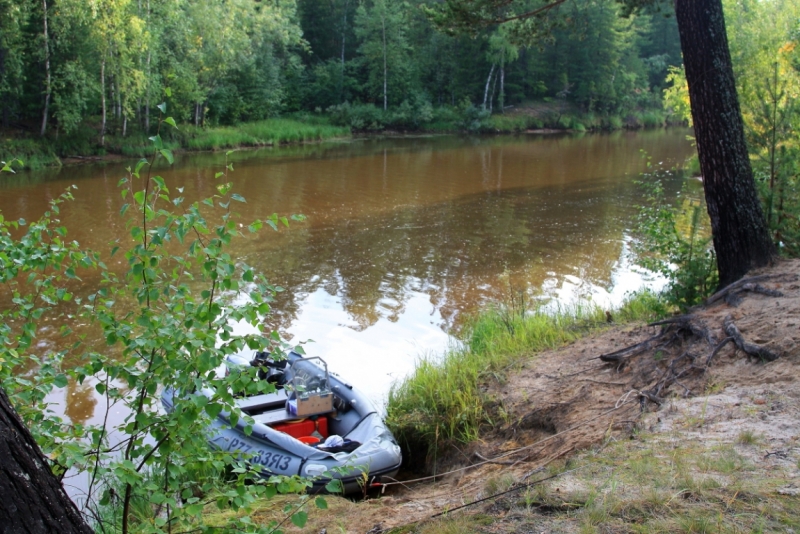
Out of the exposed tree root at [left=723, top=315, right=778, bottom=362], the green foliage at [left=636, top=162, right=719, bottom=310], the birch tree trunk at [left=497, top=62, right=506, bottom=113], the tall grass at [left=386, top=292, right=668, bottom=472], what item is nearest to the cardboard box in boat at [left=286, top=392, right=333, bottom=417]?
the tall grass at [left=386, top=292, right=668, bottom=472]

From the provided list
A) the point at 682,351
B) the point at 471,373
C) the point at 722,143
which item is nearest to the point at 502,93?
the point at 722,143

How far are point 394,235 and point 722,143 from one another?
9.23 meters

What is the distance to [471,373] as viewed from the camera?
6207 millimetres

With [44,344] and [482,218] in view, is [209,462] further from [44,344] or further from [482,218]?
[482,218]

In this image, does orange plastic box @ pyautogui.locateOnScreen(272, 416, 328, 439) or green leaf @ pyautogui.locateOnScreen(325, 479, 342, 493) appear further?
orange plastic box @ pyautogui.locateOnScreen(272, 416, 328, 439)

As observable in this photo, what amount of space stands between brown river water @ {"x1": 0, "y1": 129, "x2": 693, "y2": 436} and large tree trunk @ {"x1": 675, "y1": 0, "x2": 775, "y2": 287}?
11.3 feet

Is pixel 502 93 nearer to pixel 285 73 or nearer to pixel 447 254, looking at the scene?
pixel 285 73

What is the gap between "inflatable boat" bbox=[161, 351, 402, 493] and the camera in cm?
527

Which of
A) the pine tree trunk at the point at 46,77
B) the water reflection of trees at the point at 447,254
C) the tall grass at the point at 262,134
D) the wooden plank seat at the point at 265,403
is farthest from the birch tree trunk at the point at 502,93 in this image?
the wooden plank seat at the point at 265,403

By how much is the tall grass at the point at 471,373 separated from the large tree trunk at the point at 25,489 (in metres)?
3.79

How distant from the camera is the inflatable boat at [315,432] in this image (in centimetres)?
527

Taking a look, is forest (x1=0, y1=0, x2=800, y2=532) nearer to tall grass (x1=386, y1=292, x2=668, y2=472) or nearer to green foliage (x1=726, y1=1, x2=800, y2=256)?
green foliage (x1=726, y1=1, x2=800, y2=256)

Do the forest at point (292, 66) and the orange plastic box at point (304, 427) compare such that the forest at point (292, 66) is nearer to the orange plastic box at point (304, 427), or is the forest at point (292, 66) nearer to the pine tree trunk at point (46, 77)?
the pine tree trunk at point (46, 77)

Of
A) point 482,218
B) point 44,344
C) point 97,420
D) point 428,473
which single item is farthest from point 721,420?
point 482,218
